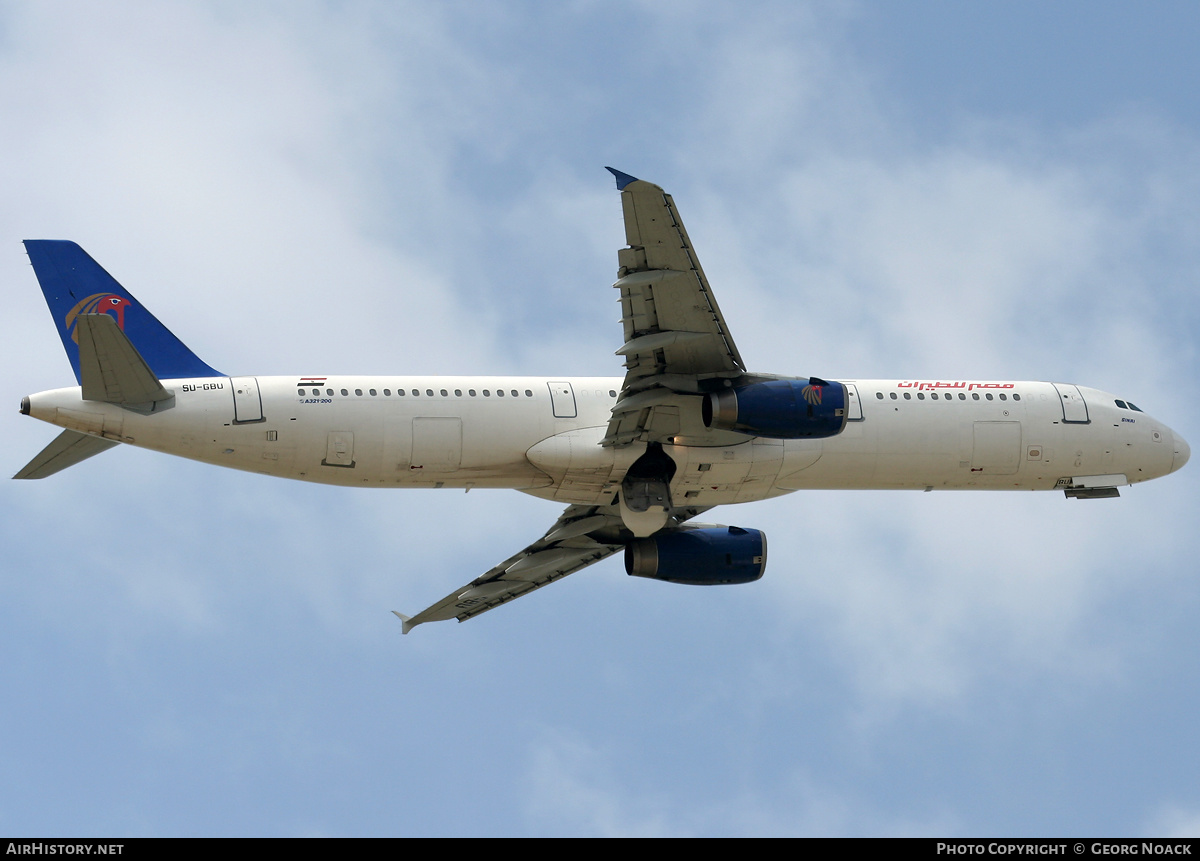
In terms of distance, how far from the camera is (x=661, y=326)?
31.5 meters

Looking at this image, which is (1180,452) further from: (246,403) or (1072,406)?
(246,403)

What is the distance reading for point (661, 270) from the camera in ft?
99.3

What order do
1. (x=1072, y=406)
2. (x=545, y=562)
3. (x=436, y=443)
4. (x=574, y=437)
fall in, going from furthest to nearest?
(x=545, y=562)
(x=1072, y=406)
(x=574, y=437)
(x=436, y=443)

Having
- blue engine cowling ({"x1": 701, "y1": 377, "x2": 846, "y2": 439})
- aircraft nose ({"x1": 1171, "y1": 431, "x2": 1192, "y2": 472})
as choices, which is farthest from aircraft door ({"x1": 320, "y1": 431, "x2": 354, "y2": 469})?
aircraft nose ({"x1": 1171, "y1": 431, "x2": 1192, "y2": 472})

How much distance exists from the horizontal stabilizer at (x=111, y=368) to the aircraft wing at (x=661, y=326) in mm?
9904

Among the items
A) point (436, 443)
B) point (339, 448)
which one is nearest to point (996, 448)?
point (436, 443)

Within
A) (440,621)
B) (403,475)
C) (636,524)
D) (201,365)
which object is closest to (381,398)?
(403,475)

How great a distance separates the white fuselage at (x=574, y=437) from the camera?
32.4m

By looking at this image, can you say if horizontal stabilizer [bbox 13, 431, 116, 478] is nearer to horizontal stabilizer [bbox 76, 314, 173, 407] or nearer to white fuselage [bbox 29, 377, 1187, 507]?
white fuselage [bbox 29, 377, 1187, 507]

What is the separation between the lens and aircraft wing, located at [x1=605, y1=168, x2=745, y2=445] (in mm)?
29562

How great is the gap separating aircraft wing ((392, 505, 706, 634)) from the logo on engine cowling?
12387 mm

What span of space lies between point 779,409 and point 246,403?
11.5 meters

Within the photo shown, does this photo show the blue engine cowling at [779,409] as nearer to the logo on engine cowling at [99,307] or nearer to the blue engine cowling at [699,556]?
the blue engine cowling at [699,556]
